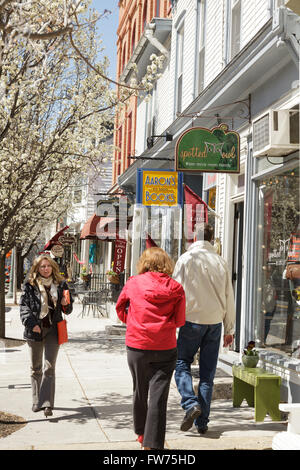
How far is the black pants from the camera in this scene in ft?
16.7

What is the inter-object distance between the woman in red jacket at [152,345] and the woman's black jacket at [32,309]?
1829 millimetres

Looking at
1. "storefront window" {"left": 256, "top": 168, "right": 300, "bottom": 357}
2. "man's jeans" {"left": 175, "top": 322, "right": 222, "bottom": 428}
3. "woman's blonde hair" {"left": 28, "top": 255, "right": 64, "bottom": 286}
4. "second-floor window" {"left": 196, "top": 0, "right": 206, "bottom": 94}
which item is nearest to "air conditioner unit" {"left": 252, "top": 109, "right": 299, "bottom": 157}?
"storefront window" {"left": 256, "top": 168, "right": 300, "bottom": 357}

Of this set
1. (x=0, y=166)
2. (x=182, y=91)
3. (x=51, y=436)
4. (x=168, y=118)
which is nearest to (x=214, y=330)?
(x=51, y=436)

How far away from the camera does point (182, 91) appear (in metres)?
14.3

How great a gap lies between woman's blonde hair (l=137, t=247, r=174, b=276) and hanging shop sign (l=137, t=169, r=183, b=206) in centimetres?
628

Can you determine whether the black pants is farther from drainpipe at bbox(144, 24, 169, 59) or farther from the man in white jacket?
drainpipe at bbox(144, 24, 169, 59)

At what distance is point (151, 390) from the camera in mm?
5160

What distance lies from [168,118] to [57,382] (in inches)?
366

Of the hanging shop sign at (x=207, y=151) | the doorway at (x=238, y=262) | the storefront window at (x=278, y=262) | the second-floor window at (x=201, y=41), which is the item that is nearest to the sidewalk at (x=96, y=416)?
the storefront window at (x=278, y=262)

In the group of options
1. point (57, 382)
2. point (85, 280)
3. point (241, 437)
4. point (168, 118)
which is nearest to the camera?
point (241, 437)

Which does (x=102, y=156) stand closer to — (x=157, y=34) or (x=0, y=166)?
(x=0, y=166)

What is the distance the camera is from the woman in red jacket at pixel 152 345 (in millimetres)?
5109

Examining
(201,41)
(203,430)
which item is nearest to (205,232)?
(203,430)

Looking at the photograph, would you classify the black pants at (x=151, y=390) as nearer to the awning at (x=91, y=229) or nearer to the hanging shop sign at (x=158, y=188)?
the hanging shop sign at (x=158, y=188)
